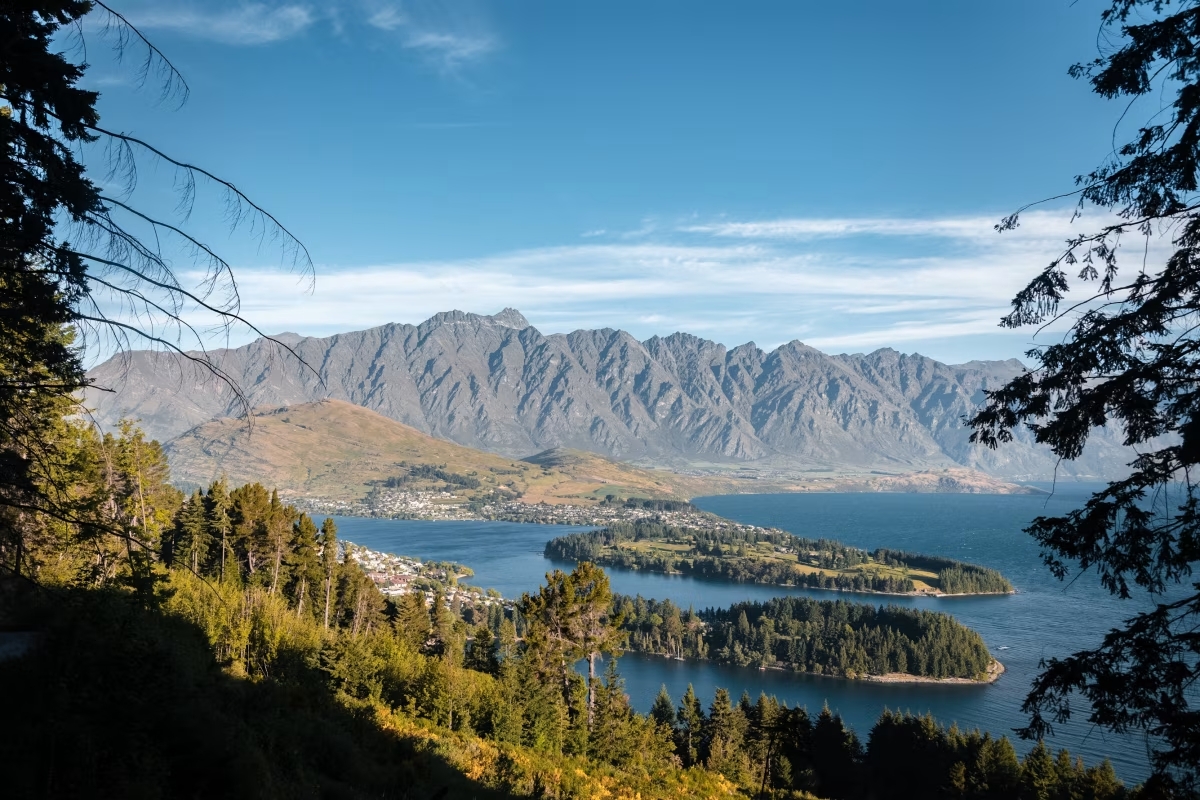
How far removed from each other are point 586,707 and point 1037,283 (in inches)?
1397

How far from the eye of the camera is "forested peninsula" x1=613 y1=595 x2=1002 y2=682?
106812 mm

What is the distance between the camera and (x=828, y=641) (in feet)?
387

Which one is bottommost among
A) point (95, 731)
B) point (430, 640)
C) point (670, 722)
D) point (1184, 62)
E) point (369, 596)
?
point (670, 722)

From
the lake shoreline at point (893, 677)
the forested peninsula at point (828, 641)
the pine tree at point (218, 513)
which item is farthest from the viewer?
the forested peninsula at point (828, 641)

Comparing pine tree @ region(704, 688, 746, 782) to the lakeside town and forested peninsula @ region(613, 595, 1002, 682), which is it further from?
the lakeside town

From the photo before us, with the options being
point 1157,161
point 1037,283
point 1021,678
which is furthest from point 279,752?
point 1021,678

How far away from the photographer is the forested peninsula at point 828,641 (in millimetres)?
106812

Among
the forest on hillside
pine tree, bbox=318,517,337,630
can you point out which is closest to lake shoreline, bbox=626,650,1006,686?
the forest on hillside

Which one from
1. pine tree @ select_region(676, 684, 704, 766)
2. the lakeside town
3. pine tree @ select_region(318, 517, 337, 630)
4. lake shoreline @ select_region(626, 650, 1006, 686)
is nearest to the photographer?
pine tree @ select_region(318, 517, 337, 630)

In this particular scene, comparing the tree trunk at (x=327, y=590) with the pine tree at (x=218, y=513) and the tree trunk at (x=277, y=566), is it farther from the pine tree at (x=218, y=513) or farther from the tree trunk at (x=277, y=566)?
the pine tree at (x=218, y=513)

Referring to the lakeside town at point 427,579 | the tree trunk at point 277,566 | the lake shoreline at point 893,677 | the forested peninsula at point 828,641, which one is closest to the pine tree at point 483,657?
the tree trunk at point 277,566

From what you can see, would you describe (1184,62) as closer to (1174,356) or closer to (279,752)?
(1174,356)

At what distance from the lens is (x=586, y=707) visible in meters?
38.3

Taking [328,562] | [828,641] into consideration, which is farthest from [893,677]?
[328,562]
